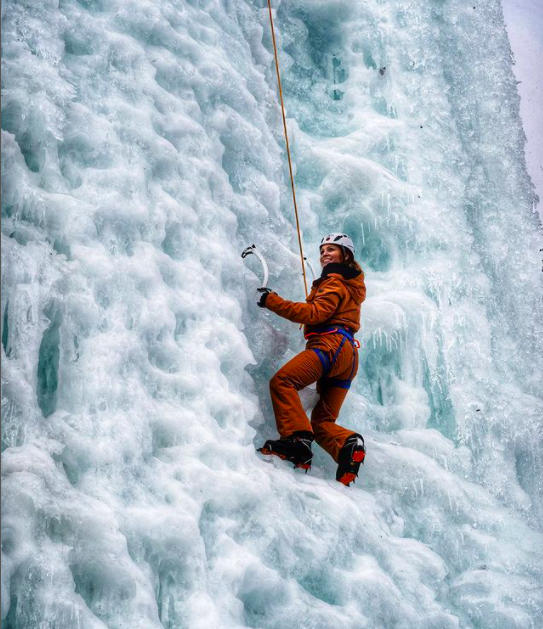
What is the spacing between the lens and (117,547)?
3.07 m

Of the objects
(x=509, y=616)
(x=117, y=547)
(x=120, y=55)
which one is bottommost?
(x=509, y=616)

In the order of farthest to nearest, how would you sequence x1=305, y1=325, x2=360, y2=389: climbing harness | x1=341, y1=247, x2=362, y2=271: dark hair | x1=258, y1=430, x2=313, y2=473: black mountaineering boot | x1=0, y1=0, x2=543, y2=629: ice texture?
1. x1=341, y1=247, x2=362, y2=271: dark hair
2. x1=305, y1=325, x2=360, y2=389: climbing harness
3. x1=258, y1=430, x2=313, y2=473: black mountaineering boot
4. x1=0, y1=0, x2=543, y2=629: ice texture

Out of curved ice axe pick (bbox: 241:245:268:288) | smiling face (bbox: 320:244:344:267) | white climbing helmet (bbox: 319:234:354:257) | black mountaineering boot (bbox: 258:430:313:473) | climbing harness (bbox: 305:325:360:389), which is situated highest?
white climbing helmet (bbox: 319:234:354:257)

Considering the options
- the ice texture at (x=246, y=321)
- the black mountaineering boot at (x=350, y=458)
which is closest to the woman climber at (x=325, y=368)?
the black mountaineering boot at (x=350, y=458)

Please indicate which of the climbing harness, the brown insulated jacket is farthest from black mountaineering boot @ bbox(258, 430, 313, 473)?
the brown insulated jacket

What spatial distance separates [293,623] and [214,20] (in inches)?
150

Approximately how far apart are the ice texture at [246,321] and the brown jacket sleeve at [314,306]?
0.24 metres

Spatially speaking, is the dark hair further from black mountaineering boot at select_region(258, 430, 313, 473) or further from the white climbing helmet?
black mountaineering boot at select_region(258, 430, 313, 473)

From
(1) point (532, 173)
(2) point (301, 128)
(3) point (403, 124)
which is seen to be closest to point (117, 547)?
(2) point (301, 128)

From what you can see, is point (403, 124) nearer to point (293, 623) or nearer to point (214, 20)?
point (214, 20)

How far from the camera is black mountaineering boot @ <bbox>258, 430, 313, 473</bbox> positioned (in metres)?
4.27

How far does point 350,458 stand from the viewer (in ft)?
14.3

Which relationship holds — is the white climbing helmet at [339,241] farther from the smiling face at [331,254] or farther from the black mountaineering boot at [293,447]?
the black mountaineering boot at [293,447]

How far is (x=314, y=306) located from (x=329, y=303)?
0.33 feet
